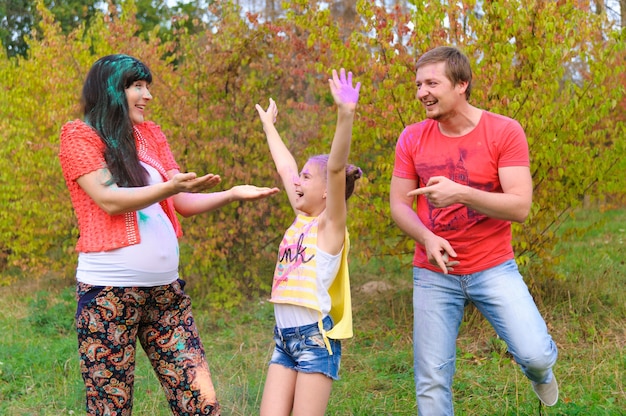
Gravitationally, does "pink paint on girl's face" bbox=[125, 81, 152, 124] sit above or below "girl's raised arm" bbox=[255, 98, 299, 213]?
above

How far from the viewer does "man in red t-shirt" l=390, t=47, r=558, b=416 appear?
2.91 metres

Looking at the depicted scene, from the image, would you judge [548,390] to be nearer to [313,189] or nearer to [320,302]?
[320,302]

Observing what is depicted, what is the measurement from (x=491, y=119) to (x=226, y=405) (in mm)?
2371

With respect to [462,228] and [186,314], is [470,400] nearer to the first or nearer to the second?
[462,228]

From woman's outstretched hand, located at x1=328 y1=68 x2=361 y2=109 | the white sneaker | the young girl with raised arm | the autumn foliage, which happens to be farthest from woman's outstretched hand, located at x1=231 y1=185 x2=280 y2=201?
the autumn foliage

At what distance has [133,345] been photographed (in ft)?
9.09

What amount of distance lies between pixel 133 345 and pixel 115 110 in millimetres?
950

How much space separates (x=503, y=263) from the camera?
3004 millimetres

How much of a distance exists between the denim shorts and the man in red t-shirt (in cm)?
45

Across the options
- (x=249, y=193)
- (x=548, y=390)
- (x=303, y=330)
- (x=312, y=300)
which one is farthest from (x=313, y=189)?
(x=548, y=390)

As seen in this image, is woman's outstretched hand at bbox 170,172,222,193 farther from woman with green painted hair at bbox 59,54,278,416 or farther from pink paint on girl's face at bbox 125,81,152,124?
pink paint on girl's face at bbox 125,81,152,124

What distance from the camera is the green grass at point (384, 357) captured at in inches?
165

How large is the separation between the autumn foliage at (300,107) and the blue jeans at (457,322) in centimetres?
221

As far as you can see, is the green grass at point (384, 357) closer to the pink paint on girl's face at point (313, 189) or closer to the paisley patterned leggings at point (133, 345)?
the paisley patterned leggings at point (133, 345)
